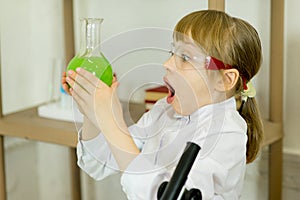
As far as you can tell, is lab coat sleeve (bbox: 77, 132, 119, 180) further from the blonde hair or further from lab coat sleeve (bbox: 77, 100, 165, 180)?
the blonde hair

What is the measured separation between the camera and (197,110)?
101 cm

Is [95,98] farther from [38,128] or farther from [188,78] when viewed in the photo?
[38,128]

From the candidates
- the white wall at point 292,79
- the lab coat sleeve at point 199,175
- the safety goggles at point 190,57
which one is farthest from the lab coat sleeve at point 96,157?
the white wall at point 292,79

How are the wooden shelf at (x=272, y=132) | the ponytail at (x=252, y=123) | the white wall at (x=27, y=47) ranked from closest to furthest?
the ponytail at (x=252, y=123) < the wooden shelf at (x=272, y=132) < the white wall at (x=27, y=47)

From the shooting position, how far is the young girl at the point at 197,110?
937 mm

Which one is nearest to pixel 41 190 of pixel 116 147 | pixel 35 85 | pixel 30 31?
pixel 35 85

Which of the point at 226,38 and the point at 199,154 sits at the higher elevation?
the point at 226,38

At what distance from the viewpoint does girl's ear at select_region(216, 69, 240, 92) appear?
0.98 meters

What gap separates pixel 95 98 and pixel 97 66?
0.17 ft

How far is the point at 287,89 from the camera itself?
146 cm

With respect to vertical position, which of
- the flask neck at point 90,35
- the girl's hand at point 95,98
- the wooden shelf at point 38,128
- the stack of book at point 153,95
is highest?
the flask neck at point 90,35

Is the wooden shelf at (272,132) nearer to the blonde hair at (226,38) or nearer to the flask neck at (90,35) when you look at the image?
the blonde hair at (226,38)

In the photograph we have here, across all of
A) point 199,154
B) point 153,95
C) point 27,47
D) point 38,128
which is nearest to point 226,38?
point 199,154

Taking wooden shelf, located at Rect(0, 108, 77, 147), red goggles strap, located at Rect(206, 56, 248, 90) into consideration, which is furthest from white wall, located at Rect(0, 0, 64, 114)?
red goggles strap, located at Rect(206, 56, 248, 90)
